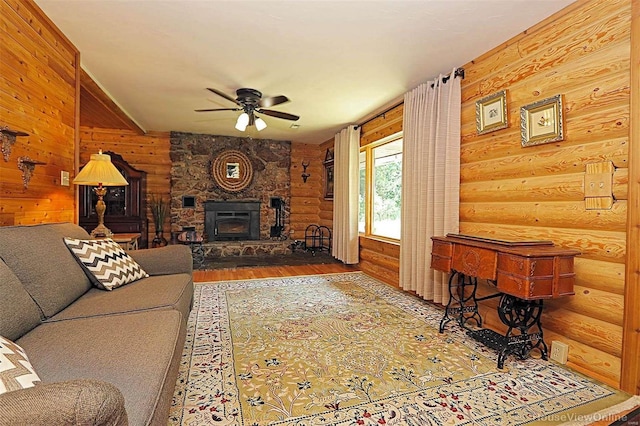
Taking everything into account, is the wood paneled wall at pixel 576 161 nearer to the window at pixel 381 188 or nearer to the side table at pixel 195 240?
the window at pixel 381 188

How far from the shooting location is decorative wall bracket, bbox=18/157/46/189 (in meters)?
2.09

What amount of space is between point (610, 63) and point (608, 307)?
4.92 feet

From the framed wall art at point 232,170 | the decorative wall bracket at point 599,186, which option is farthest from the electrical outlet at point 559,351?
the framed wall art at point 232,170

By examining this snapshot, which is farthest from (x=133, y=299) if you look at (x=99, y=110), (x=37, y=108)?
(x=99, y=110)

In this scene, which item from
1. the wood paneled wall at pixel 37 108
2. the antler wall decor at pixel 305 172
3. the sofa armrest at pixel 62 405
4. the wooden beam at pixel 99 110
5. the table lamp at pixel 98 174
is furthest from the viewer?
the antler wall decor at pixel 305 172

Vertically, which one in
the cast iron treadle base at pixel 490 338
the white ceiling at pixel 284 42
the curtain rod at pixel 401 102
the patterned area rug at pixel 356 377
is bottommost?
the patterned area rug at pixel 356 377

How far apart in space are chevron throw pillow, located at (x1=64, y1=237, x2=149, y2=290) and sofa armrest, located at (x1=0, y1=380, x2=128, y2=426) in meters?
1.61

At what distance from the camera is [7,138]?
6.28 ft

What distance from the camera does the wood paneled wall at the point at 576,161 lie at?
1.86 meters

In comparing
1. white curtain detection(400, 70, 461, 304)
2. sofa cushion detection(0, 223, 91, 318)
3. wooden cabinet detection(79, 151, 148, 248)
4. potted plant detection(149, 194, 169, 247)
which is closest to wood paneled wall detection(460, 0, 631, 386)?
white curtain detection(400, 70, 461, 304)

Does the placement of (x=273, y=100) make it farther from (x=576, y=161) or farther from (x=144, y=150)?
(x=144, y=150)

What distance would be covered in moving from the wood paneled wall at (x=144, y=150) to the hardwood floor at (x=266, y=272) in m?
2.14

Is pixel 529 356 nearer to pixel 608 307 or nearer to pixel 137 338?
pixel 608 307

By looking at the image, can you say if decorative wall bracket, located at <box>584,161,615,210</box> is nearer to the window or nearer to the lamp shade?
the window
